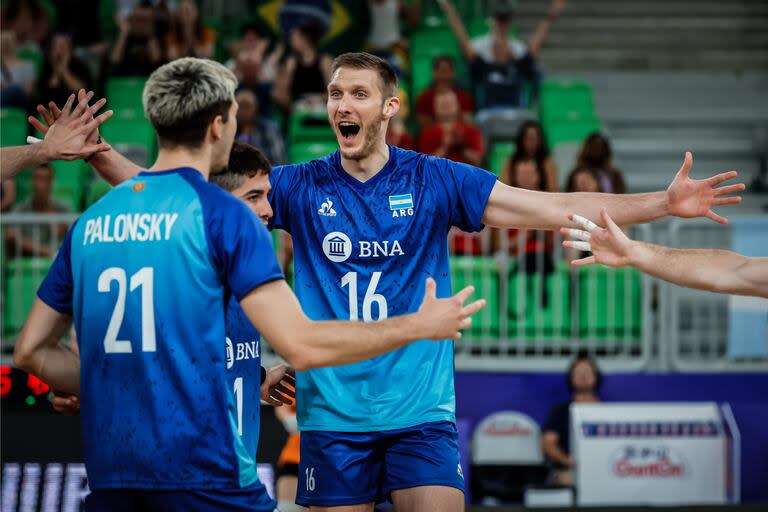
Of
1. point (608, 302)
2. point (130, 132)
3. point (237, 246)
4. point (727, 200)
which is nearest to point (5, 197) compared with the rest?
point (130, 132)

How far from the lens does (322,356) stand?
13.4 feet

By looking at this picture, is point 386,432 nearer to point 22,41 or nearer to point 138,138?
point 138,138

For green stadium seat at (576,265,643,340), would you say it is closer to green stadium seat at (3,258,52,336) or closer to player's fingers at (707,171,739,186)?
green stadium seat at (3,258,52,336)

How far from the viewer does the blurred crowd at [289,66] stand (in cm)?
1164

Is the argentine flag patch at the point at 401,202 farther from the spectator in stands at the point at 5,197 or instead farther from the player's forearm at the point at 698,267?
the spectator in stands at the point at 5,197

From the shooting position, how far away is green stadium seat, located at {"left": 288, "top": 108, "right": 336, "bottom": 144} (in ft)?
41.0

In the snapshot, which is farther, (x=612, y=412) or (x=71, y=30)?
(x=71, y=30)

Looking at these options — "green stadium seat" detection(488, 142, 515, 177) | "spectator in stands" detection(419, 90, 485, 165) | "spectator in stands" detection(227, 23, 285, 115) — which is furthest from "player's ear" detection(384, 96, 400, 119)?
"spectator in stands" detection(227, 23, 285, 115)

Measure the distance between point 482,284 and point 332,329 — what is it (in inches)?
274

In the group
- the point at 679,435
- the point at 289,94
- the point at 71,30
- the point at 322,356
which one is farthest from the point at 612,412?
the point at 71,30

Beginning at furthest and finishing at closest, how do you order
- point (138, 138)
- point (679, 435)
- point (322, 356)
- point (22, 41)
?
1. point (22, 41)
2. point (138, 138)
3. point (679, 435)
4. point (322, 356)

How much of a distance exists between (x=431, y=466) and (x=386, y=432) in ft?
0.82

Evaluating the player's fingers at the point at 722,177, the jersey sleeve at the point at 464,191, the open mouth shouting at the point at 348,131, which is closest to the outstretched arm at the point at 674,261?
the player's fingers at the point at 722,177

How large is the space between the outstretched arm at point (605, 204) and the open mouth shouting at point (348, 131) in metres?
0.68
